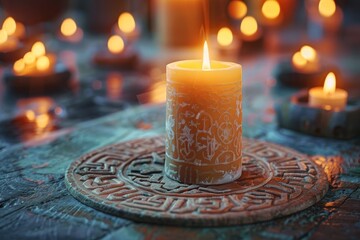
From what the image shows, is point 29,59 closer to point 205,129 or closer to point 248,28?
point 205,129

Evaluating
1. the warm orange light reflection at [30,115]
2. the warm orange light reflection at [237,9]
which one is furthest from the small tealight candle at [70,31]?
the warm orange light reflection at [30,115]

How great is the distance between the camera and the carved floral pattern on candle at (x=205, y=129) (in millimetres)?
2297

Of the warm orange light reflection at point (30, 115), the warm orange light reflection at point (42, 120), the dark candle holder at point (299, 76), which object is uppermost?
the dark candle holder at point (299, 76)

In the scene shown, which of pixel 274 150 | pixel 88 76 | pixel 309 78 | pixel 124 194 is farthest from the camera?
pixel 88 76

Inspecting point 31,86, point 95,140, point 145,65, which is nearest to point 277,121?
point 95,140

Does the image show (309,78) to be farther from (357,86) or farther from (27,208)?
(27,208)

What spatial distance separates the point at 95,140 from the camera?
320cm

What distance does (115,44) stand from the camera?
584 cm

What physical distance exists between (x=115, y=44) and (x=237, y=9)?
4.11 m

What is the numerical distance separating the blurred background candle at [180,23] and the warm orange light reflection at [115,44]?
1551 mm

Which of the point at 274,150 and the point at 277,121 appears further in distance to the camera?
the point at 277,121

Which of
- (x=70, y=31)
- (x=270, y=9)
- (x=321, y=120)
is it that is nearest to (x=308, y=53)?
(x=321, y=120)

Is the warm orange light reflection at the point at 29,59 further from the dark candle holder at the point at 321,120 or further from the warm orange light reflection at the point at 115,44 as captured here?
the dark candle holder at the point at 321,120

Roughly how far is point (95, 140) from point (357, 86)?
2.70m
